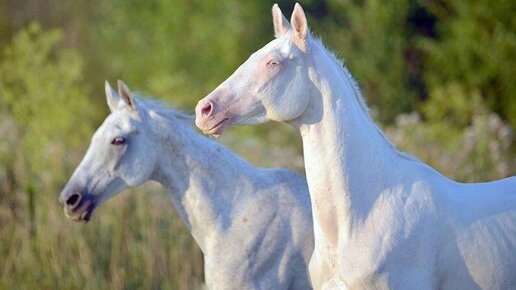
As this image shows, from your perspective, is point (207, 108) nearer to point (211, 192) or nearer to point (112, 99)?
point (211, 192)

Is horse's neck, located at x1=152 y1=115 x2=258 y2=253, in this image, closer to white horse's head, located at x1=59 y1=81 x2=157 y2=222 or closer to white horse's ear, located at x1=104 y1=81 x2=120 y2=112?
white horse's head, located at x1=59 y1=81 x2=157 y2=222

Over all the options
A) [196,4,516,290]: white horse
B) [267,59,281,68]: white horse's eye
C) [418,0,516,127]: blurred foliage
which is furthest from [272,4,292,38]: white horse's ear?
[418,0,516,127]: blurred foliage

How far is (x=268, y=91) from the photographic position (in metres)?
6.08

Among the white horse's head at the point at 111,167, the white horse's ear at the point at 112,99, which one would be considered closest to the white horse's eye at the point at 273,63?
the white horse's head at the point at 111,167

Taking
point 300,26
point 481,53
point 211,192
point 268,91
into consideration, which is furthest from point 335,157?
point 481,53

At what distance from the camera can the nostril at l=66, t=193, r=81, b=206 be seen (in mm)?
8047

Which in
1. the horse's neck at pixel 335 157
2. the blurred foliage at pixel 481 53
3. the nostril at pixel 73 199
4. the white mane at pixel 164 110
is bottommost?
the blurred foliage at pixel 481 53

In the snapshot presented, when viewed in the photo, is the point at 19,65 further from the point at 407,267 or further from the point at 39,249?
the point at 407,267

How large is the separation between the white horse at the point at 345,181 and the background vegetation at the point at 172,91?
13.1 feet

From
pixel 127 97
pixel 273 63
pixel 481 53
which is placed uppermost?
pixel 273 63

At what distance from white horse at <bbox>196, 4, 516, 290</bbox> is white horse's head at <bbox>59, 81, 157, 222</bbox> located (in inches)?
77.3

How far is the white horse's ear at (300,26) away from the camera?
607 centimetres

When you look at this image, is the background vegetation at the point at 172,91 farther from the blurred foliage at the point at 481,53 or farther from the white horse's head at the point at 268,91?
the white horse's head at the point at 268,91

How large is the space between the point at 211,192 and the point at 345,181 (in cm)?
190
